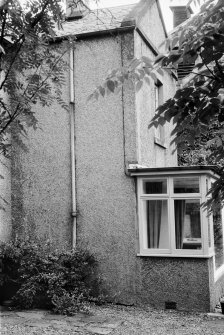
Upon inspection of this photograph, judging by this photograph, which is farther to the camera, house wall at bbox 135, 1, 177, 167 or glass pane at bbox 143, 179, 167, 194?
house wall at bbox 135, 1, 177, 167

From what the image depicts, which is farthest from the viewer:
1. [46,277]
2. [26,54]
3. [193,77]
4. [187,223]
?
[187,223]

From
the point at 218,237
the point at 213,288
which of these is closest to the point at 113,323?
the point at 213,288

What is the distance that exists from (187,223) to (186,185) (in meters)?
0.90

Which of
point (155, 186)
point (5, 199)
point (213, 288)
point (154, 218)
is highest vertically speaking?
point (155, 186)

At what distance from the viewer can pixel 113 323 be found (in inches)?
316

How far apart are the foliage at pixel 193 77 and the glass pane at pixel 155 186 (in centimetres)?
689

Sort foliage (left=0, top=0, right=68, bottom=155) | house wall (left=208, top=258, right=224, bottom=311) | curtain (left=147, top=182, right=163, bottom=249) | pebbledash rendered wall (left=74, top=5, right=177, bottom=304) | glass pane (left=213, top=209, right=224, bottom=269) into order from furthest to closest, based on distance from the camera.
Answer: glass pane (left=213, top=209, right=224, bottom=269), curtain (left=147, top=182, right=163, bottom=249), pebbledash rendered wall (left=74, top=5, right=177, bottom=304), house wall (left=208, top=258, right=224, bottom=311), foliage (left=0, top=0, right=68, bottom=155)

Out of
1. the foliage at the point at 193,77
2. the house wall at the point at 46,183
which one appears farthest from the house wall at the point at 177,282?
the foliage at the point at 193,77

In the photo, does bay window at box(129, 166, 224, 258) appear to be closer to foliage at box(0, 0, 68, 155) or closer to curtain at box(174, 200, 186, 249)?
curtain at box(174, 200, 186, 249)

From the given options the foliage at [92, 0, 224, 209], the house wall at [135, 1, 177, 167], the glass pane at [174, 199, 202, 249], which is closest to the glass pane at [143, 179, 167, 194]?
the glass pane at [174, 199, 202, 249]

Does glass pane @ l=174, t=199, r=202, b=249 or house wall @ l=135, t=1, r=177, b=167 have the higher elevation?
house wall @ l=135, t=1, r=177, b=167

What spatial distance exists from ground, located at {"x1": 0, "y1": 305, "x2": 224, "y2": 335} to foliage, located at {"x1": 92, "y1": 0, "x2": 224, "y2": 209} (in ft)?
18.0

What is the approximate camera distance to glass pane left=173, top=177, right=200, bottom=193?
9578 millimetres

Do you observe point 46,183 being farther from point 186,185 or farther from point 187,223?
point 187,223
